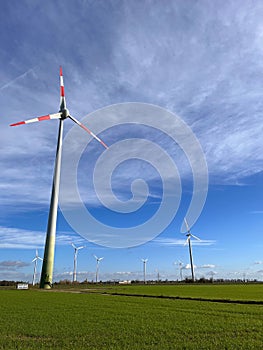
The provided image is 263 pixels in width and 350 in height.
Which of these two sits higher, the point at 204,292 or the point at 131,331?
the point at 204,292

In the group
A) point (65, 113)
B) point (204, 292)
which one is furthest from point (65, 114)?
point (204, 292)

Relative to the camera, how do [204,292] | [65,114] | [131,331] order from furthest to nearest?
[65,114]
[204,292]
[131,331]

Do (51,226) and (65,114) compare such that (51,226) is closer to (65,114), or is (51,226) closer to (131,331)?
(65,114)

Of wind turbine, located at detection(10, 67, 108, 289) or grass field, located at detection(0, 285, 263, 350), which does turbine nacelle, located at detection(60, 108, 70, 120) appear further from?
grass field, located at detection(0, 285, 263, 350)

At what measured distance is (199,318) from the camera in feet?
74.4

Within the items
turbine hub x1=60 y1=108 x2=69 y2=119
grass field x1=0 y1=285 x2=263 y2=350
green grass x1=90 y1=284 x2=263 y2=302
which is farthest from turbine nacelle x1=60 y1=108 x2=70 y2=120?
grass field x1=0 y1=285 x2=263 y2=350

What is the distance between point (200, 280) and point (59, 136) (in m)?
112

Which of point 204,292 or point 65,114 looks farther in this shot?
point 65,114

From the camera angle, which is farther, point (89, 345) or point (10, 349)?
point (89, 345)

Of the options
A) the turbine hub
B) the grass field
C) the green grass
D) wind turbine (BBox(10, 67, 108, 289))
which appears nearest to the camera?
the grass field

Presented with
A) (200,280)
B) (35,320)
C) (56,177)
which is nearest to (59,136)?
(56,177)

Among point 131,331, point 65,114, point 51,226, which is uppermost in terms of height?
point 65,114

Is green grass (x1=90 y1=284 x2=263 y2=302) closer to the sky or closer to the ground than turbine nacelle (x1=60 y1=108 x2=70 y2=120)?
closer to the ground

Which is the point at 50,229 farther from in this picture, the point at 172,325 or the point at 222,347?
the point at 222,347
